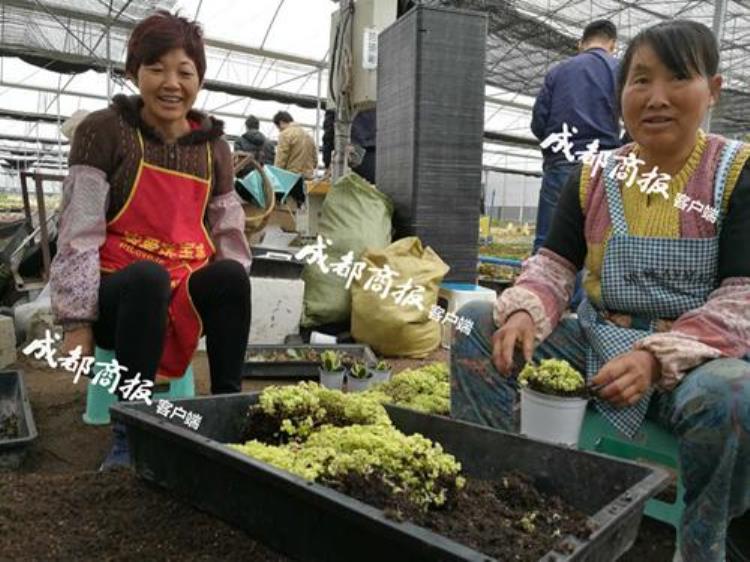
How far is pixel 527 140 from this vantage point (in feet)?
38.4

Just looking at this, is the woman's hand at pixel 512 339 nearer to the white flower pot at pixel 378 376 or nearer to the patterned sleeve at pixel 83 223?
the patterned sleeve at pixel 83 223

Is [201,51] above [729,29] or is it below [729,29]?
below

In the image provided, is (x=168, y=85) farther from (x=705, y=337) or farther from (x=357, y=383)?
(x=705, y=337)

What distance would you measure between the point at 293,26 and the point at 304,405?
11.0m

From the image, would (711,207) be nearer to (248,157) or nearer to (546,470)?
(546,470)

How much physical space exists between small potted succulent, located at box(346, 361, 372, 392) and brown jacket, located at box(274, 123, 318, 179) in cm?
425

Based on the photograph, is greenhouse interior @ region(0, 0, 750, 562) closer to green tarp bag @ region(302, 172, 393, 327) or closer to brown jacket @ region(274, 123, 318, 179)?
green tarp bag @ region(302, 172, 393, 327)

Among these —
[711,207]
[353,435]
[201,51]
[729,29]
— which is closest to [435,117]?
[201,51]

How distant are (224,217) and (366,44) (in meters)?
2.45

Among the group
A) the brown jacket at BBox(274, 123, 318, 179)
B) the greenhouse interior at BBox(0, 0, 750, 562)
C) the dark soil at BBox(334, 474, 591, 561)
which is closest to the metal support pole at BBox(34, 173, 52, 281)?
the greenhouse interior at BBox(0, 0, 750, 562)

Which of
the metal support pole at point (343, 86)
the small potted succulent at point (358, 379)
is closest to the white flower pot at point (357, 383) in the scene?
the small potted succulent at point (358, 379)

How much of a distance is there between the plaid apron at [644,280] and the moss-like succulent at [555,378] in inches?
2.6

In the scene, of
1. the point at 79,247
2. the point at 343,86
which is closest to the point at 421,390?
the point at 79,247

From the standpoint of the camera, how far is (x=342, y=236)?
328 centimetres
